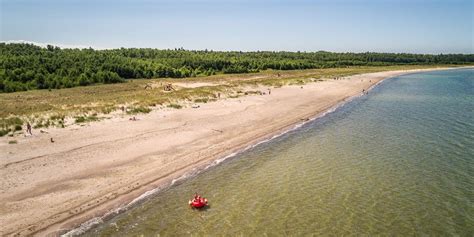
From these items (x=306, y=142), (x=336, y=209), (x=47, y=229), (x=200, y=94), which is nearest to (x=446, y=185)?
(x=336, y=209)

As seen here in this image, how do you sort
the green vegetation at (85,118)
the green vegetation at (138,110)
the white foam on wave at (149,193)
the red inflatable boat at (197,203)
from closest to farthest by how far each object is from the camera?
the white foam on wave at (149,193) < the red inflatable boat at (197,203) < the green vegetation at (85,118) < the green vegetation at (138,110)

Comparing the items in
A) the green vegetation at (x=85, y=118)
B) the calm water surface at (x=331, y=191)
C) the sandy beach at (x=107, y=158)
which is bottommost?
the calm water surface at (x=331, y=191)

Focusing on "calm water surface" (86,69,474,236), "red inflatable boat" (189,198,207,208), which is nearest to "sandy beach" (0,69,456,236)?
"calm water surface" (86,69,474,236)

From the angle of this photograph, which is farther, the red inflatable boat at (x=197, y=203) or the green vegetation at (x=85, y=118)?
the green vegetation at (x=85, y=118)

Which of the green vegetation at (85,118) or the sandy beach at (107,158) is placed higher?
the green vegetation at (85,118)

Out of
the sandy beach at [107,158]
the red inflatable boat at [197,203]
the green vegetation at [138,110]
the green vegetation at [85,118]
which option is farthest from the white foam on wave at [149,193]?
the green vegetation at [85,118]

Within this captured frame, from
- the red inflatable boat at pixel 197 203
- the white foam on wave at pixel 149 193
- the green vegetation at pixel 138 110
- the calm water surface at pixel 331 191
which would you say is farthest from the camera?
the green vegetation at pixel 138 110

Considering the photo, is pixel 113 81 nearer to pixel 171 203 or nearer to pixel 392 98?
pixel 392 98

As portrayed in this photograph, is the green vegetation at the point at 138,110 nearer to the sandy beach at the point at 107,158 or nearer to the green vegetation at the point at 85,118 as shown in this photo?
the sandy beach at the point at 107,158

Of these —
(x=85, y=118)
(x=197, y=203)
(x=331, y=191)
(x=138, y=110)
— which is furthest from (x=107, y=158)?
(x=138, y=110)
